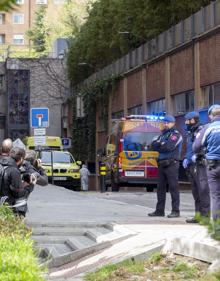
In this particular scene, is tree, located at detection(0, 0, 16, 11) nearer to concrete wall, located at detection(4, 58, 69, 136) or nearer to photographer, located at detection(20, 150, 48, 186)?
photographer, located at detection(20, 150, 48, 186)

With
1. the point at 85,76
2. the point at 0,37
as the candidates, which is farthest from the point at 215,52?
the point at 0,37

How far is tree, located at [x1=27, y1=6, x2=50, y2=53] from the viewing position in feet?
336

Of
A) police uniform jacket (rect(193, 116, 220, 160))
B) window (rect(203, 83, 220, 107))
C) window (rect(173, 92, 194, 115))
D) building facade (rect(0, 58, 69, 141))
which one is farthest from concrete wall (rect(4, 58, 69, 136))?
police uniform jacket (rect(193, 116, 220, 160))

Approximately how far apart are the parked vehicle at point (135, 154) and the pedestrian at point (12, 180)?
18.2 meters

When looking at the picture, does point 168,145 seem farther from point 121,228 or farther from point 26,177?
point 26,177

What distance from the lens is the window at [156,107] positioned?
36219 millimetres

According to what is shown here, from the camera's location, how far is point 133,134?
95.1ft

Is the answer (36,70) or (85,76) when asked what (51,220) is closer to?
(85,76)

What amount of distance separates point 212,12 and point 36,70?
3798cm

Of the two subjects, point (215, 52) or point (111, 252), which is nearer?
point (111, 252)

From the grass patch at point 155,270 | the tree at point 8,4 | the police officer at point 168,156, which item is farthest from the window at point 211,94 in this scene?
the tree at point 8,4

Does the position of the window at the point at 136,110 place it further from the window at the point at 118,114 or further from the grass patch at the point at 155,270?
the grass patch at the point at 155,270

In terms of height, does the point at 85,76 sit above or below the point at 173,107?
above

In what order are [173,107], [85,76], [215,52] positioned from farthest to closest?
[85,76], [173,107], [215,52]
